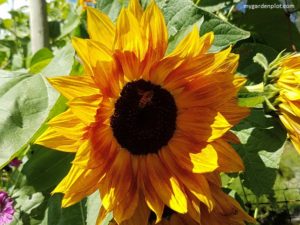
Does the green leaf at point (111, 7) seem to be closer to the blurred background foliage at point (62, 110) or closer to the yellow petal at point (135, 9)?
the blurred background foliage at point (62, 110)

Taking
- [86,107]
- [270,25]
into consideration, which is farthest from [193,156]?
[270,25]

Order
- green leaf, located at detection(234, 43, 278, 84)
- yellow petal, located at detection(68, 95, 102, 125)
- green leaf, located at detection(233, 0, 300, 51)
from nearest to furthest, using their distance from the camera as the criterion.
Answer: yellow petal, located at detection(68, 95, 102, 125), green leaf, located at detection(234, 43, 278, 84), green leaf, located at detection(233, 0, 300, 51)

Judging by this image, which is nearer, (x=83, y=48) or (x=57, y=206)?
(x=83, y=48)

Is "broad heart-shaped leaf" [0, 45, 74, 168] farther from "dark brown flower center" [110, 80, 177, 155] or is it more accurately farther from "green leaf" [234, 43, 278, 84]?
"green leaf" [234, 43, 278, 84]

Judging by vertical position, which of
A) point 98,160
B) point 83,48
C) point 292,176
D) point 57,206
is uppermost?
point 83,48

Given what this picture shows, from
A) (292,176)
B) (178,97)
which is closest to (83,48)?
(178,97)

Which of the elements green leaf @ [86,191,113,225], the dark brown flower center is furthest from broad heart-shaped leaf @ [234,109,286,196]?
green leaf @ [86,191,113,225]

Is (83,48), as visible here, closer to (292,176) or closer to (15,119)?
(15,119)
